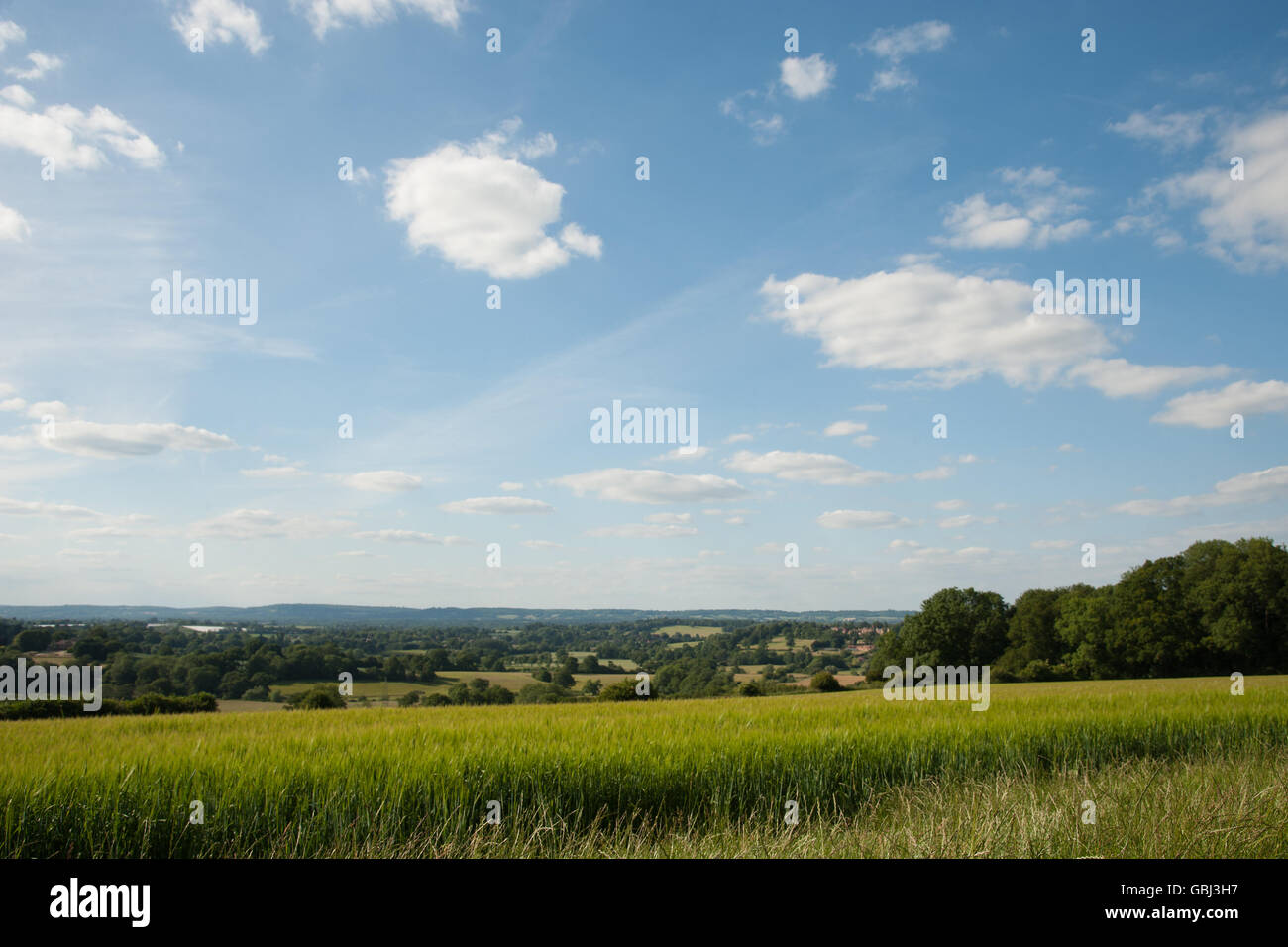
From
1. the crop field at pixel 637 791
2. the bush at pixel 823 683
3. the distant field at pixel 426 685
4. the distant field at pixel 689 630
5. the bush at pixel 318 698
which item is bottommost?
the distant field at pixel 689 630

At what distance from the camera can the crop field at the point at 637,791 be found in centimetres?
552

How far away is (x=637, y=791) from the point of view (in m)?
8.21

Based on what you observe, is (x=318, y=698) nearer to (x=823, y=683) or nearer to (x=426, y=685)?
(x=426, y=685)

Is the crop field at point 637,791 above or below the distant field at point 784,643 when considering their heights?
above

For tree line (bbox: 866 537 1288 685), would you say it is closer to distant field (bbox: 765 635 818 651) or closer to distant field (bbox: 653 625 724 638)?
distant field (bbox: 765 635 818 651)

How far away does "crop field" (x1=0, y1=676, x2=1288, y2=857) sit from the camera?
5520mm

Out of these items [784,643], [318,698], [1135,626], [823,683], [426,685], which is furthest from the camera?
[784,643]

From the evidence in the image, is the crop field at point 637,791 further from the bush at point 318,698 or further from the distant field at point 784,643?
the distant field at point 784,643

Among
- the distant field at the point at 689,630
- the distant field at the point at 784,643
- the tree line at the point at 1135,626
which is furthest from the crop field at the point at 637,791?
the distant field at the point at 689,630

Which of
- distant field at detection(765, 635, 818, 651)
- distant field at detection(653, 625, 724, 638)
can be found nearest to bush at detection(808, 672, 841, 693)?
distant field at detection(765, 635, 818, 651)

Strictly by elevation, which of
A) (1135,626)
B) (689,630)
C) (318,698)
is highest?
(318,698)

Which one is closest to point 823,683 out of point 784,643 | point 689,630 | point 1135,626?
point 784,643

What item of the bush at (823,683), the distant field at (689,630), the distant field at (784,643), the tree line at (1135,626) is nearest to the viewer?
the bush at (823,683)
